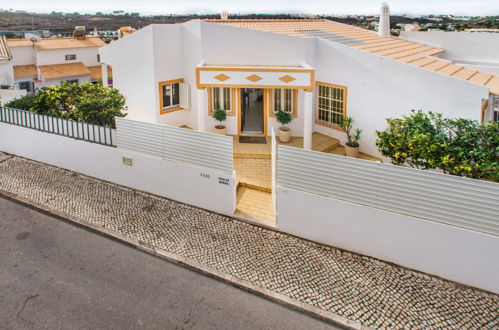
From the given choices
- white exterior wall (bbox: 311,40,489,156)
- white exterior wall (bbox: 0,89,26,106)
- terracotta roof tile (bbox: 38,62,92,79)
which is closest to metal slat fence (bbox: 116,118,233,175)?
white exterior wall (bbox: 311,40,489,156)

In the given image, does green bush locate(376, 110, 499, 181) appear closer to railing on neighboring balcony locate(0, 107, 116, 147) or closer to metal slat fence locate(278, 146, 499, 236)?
metal slat fence locate(278, 146, 499, 236)

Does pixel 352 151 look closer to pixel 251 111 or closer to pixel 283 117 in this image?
pixel 283 117

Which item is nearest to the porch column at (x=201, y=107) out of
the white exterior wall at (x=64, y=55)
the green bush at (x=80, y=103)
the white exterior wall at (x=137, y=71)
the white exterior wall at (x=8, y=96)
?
the white exterior wall at (x=137, y=71)

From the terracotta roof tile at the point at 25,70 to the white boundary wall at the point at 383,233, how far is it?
42.4 m

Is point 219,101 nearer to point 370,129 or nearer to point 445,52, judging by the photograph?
point 370,129

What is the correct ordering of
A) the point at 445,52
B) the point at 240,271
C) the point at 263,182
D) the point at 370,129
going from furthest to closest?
the point at 445,52
the point at 370,129
the point at 263,182
the point at 240,271

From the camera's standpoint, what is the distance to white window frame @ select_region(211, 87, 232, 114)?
56.5 feet

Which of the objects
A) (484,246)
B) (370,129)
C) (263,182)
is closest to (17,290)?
(263,182)

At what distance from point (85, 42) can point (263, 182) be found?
147 ft

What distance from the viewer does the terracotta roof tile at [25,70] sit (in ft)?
139

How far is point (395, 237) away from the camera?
9258 millimetres

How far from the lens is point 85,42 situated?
4906 centimetres

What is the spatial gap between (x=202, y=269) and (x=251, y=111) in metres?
11.1

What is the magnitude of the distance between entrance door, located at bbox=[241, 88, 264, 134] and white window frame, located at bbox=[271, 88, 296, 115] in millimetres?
1176
